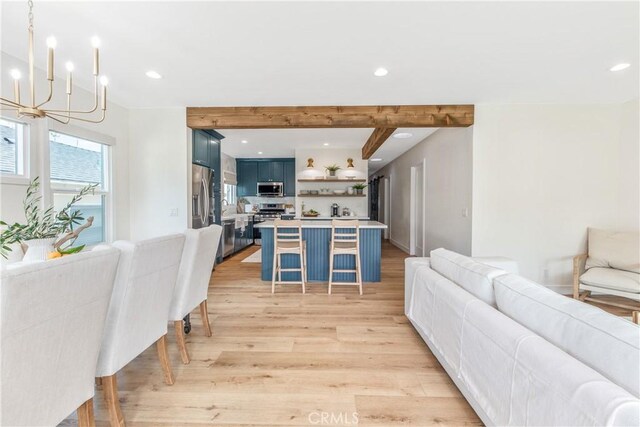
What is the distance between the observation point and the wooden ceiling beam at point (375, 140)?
4.32 m

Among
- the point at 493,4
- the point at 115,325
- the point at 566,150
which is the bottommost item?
the point at 115,325

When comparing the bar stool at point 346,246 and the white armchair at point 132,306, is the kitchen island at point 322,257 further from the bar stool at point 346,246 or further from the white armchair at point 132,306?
the white armchair at point 132,306

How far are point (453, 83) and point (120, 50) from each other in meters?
3.09

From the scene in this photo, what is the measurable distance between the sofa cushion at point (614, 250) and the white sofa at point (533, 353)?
8.28 ft

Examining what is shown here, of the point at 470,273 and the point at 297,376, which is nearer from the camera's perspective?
the point at 470,273

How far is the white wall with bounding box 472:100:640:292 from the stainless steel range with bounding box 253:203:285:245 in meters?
4.91

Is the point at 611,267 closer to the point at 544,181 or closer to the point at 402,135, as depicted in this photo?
the point at 544,181

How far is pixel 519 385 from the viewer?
3.42 feet

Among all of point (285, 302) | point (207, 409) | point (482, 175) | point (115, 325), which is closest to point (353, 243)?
point (285, 302)

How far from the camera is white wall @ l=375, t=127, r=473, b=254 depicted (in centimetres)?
370

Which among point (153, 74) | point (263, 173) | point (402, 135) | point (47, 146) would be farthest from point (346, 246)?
point (263, 173)

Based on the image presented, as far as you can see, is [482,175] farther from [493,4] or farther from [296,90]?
[296,90]

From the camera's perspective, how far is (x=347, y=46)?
2.18 m

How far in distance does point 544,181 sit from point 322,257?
3.05m
